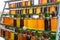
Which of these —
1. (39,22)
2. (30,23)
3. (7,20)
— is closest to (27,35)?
(30,23)

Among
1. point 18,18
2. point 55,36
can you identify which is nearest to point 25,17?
point 18,18

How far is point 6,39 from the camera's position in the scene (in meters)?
3.18

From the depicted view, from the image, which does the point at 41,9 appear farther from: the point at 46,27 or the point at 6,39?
the point at 6,39

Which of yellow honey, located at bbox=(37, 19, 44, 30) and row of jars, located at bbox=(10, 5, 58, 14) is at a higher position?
row of jars, located at bbox=(10, 5, 58, 14)

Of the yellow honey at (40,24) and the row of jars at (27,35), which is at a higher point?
the yellow honey at (40,24)

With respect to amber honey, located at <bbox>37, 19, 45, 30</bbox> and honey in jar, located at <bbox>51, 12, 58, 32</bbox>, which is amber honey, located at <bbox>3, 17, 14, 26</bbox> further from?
honey in jar, located at <bbox>51, 12, 58, 32</bbox>

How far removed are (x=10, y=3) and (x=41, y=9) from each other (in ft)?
4.41

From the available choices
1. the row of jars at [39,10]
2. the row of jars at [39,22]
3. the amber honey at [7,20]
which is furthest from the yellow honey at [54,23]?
the amber honey at [7,20]

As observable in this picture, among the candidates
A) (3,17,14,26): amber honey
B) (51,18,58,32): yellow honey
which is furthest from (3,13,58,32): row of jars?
(3,17,14,26): amber honey

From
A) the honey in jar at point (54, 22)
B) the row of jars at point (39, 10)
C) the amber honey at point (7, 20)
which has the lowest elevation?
the amber honey at point (7, 20)

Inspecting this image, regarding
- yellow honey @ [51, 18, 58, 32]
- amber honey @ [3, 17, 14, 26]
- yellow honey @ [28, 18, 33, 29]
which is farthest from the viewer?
amber honey @ [3, 17, 14, 26]

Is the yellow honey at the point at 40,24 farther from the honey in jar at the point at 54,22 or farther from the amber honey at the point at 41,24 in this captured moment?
the honey in jar at the point at 54,22

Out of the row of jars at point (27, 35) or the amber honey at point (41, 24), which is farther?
the amber honey at point (41, 24)

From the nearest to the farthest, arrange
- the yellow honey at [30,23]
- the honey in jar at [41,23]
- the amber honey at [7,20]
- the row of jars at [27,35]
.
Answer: the row of jars at [27,35] < the honey in jar at [41,23] < the yellow honey at [30,23] < the amber honey at [7,20]
